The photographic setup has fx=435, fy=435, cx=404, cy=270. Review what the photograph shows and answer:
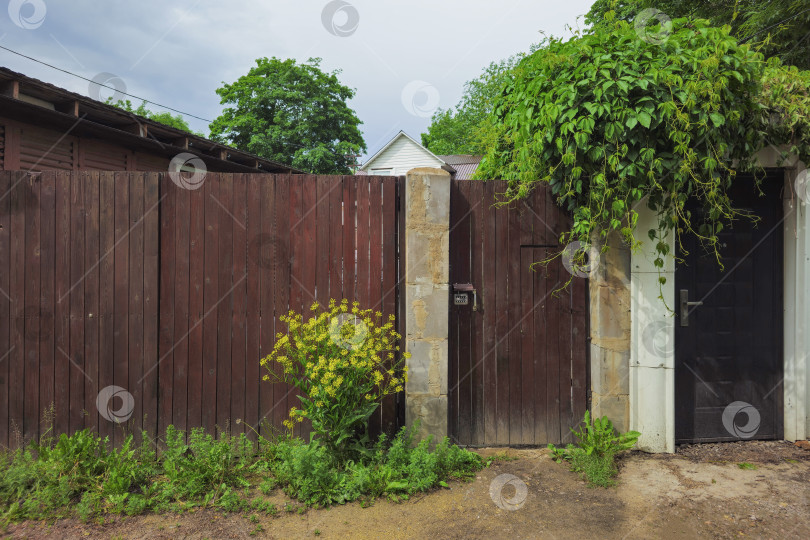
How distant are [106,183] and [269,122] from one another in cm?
2570

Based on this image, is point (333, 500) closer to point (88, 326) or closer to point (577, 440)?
point (577, 440)

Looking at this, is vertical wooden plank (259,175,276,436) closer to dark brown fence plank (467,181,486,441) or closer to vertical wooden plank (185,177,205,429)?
vertical wooden plank (185,177,205,429)

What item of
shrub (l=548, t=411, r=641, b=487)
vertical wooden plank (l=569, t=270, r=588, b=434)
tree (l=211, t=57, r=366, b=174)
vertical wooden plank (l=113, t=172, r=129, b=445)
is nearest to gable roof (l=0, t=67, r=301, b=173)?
vertical wooden plank (l=113, t=172, r=129, b=445)

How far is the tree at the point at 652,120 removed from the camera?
3.03m

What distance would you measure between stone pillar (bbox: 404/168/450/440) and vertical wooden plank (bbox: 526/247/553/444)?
787mm

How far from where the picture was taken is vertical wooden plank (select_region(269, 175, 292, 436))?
3470 millimetres

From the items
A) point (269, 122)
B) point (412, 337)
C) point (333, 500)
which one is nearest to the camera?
point (333, 500)

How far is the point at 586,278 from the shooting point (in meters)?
3.64

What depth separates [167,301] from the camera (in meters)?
3.48

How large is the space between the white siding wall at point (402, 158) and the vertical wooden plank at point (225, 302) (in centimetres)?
2009

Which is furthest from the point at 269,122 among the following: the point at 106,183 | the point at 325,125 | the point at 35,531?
the point at 35,531

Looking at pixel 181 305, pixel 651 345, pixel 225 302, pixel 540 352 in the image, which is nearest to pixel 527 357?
pixel 540 352

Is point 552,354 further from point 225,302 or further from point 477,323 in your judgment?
point 225,302

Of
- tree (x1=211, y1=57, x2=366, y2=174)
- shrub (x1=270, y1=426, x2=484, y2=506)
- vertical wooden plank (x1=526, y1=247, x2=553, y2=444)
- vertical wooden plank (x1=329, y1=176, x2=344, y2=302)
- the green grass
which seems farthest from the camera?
tree (x1=211, y1=57, x2=366, y2=174)
